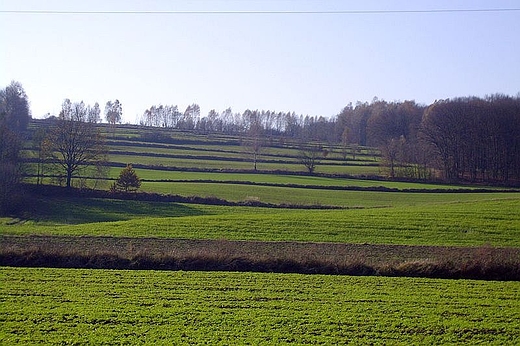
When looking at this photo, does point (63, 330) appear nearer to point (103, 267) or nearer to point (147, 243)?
point (103, 267)

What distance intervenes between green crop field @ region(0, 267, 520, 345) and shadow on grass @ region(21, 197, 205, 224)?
18.9 metres

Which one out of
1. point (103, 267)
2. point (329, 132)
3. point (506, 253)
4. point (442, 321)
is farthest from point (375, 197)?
point (329, 132)

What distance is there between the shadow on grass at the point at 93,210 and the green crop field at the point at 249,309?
18.9 metres

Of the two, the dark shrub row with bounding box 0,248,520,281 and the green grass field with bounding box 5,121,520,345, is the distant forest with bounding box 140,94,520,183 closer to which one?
the green grass field with bounding box 5,121,520,345

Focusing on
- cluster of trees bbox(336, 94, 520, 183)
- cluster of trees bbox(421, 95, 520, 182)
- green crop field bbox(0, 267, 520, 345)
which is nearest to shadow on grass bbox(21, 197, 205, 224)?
green crop field bbox(0, 267, 520, 345)

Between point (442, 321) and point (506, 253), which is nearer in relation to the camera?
point (442, 321)

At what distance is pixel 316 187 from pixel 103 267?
38317 millimetres

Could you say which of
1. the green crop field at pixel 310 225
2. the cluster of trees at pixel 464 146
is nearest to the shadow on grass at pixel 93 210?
the green crop field at pixel 310 225

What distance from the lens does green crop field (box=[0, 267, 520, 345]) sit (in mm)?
13047

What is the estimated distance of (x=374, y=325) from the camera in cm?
1400

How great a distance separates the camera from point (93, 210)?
42406 mm

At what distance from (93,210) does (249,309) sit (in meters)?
29.9

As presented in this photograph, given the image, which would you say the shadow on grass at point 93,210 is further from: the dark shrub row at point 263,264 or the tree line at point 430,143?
the dark shrub row at point 263,264

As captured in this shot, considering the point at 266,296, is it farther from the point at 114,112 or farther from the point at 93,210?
the point at 114,112
